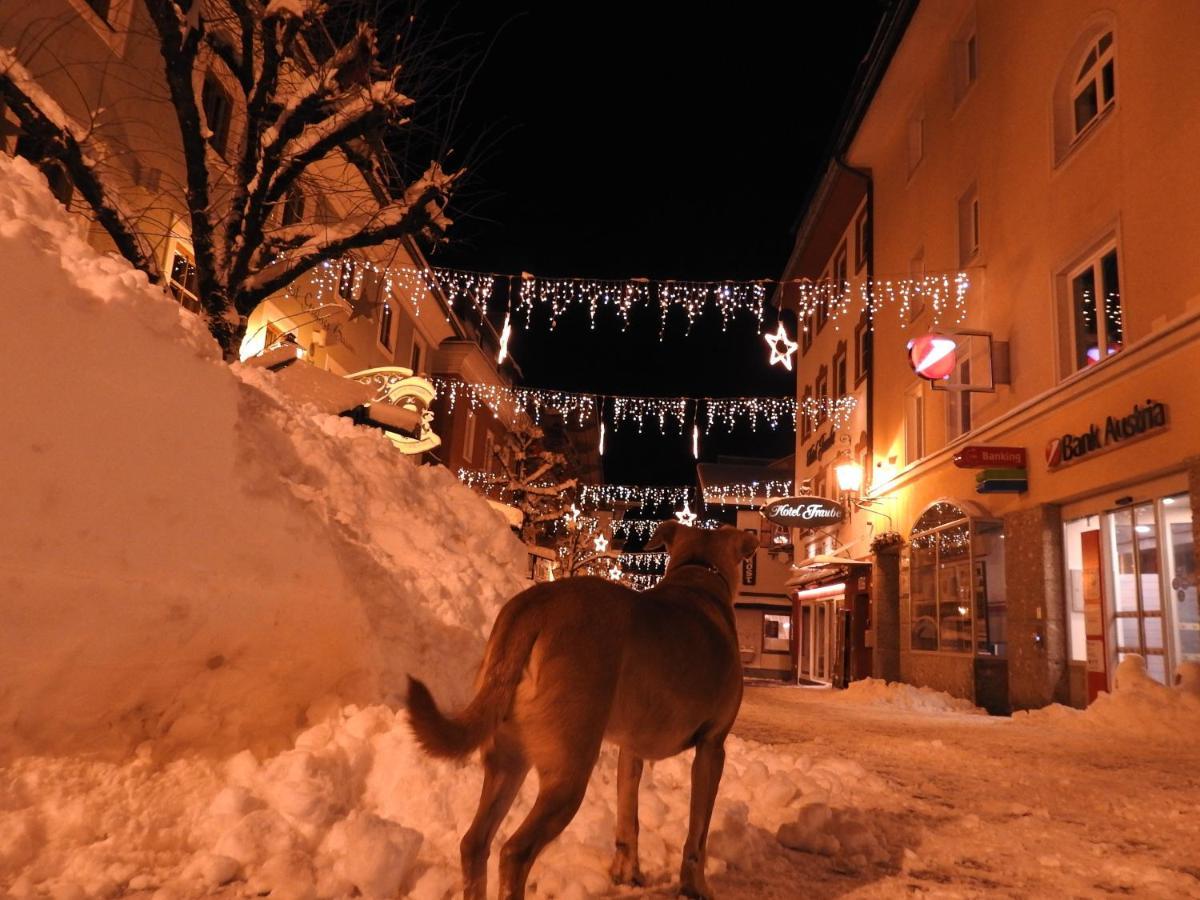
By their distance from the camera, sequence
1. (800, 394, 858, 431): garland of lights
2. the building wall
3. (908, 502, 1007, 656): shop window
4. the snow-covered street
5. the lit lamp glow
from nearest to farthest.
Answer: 1. the snow-covered street
2. the building wall
3. (908, 502, 1007, 656): shop window
4. the lit lamp glow
5. (800, 394, 858, 431): garland of lights

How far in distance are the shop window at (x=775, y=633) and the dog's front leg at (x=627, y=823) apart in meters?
37.9

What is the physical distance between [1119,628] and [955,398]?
6950mm

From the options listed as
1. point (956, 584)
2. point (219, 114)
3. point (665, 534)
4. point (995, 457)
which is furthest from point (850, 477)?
point (665, 534)

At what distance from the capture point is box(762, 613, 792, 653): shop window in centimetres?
4075

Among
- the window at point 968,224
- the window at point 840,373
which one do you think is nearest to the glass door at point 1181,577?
the window at point 968,224

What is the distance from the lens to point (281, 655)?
177 inches

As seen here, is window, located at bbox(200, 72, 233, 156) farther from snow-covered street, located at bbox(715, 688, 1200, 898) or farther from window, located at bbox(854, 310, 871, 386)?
window, located at bbox(854, 310, 871, 386)

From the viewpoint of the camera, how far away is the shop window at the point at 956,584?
51.6ft

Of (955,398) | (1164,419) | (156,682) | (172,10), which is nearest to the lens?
(156,682)

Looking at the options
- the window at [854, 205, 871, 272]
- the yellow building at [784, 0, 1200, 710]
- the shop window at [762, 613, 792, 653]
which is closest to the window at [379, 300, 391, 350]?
the window at [854, 205, 871, 272]

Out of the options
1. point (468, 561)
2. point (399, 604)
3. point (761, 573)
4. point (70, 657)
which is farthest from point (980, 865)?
point (761, 573)

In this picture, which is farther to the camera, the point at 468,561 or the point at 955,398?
the point at 955,398

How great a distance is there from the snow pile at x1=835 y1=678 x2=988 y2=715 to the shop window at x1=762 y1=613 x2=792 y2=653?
22.4 m

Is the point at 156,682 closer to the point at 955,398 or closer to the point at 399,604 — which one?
the point at 399,604
